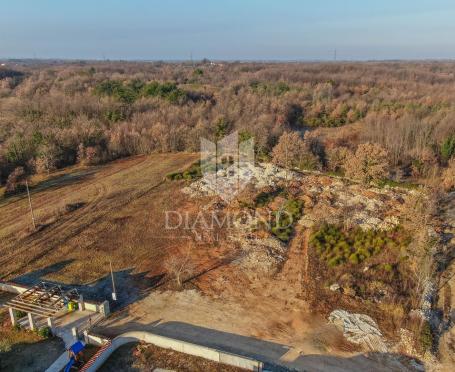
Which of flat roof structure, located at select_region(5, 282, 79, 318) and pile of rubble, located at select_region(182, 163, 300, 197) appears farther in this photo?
pile of rubble, located at select_region(182, 163, 300, 197)

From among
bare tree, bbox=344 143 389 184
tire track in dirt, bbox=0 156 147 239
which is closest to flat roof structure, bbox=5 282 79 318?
tire track in dirt, bbox=0 156 147 239

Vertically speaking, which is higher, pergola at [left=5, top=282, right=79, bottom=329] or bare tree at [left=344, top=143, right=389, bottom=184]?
bare tree at [left=344, top=143, right=389, bottom=184]

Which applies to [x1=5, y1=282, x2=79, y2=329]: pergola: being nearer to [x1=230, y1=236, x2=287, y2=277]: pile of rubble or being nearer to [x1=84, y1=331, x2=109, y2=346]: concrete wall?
[x1=84, y1=331, x2=109, y2=346]: concrete wall

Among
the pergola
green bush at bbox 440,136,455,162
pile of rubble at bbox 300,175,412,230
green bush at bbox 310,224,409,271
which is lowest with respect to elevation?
the pergola

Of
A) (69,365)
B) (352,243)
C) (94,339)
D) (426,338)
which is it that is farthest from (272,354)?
(352,243)

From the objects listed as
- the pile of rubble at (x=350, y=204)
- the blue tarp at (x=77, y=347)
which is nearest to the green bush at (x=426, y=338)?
the pile of rubble at (x=350, y=204)

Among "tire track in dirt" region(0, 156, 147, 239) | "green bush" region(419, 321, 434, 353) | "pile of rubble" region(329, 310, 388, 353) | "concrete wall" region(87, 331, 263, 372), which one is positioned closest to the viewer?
"concrete wall" region(87, 331, 263, 372)

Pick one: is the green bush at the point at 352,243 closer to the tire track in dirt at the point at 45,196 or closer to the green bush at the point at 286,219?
the green bush at the point at 286,219
